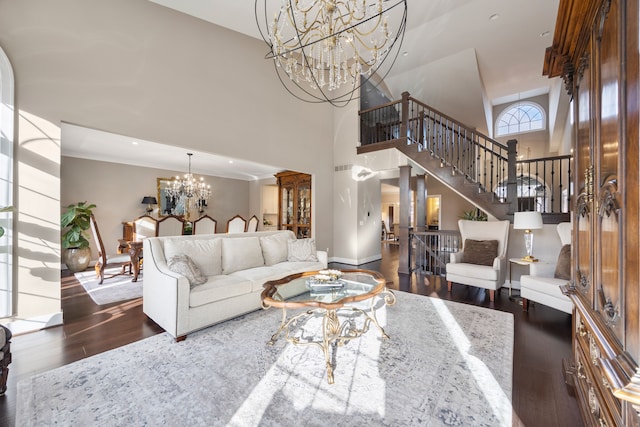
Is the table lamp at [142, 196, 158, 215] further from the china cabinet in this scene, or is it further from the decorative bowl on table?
the decorative bowl on table

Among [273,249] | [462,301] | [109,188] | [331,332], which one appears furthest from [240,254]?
[109,188]

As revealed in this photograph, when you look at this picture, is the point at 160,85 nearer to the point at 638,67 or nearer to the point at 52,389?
the point at 52,389

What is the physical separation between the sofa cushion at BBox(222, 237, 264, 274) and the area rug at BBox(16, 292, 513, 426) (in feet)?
2.93

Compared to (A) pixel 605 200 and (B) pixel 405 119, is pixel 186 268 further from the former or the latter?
(B) pixel 405 119

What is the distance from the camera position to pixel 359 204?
6156 mm

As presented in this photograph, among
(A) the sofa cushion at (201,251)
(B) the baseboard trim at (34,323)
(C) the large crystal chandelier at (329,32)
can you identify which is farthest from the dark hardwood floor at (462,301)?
(C) the large crystal chandelier at (329,32)

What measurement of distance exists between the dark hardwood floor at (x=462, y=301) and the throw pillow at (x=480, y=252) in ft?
1.54

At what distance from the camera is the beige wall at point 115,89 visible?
2582mm

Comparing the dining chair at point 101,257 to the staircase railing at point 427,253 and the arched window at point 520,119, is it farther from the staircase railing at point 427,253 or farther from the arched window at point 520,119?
the arched window at point 520,119

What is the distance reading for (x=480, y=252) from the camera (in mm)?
3951

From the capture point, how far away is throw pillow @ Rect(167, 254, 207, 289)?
255cm

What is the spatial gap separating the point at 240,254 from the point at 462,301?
2978mm

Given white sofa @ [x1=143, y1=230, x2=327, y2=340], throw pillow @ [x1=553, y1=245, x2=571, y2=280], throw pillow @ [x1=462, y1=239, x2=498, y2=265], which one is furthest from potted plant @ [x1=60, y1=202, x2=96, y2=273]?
throw pillow @ [x1=553, y1=245, x2=571, y2=280]

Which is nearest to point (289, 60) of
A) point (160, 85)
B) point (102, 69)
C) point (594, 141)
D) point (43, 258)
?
point (160, 85)
